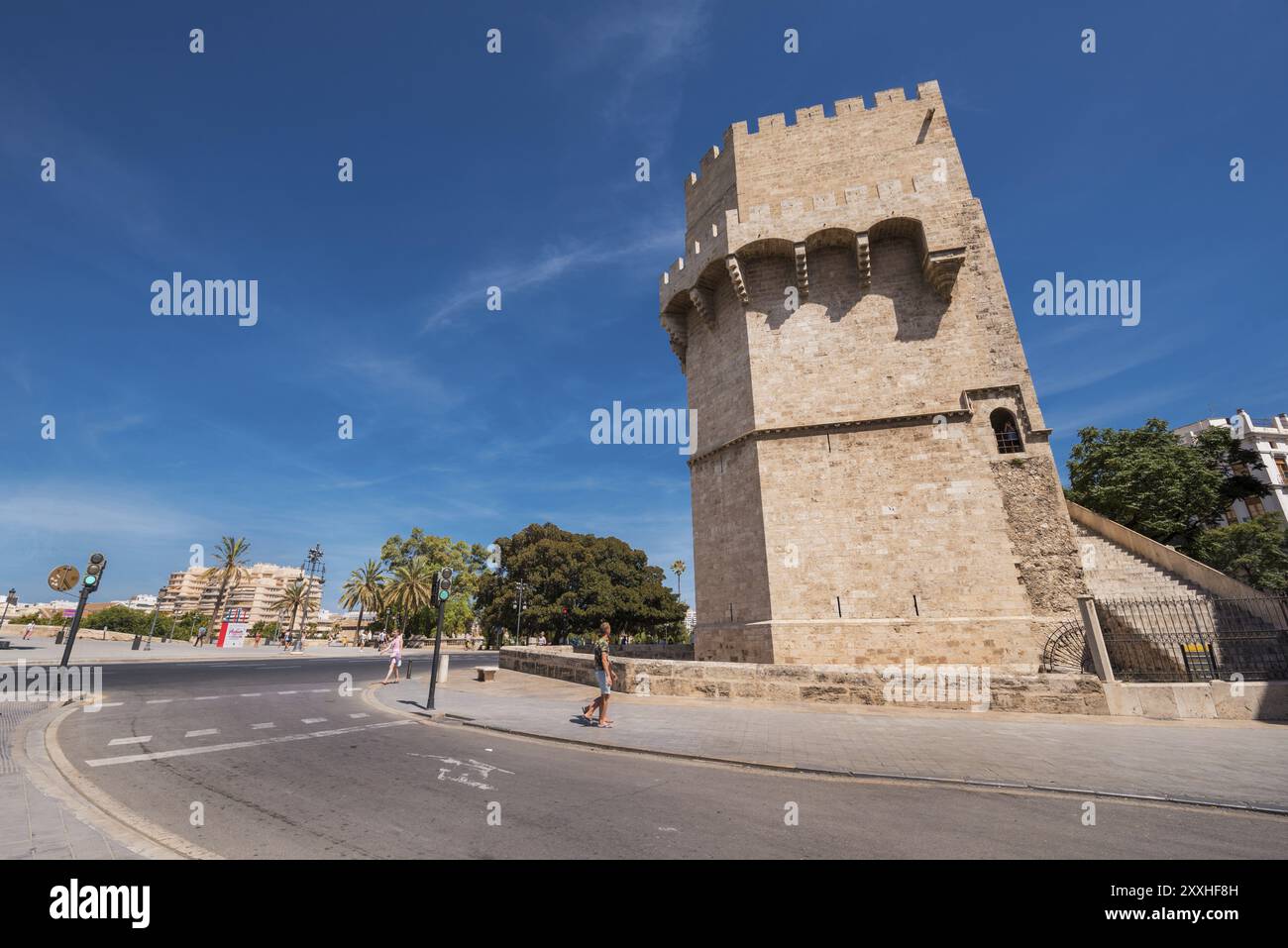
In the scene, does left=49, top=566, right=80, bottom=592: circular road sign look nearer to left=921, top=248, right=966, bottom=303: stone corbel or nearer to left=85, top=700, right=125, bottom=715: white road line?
left=85, top=700, right=125, bottom=715: white road line

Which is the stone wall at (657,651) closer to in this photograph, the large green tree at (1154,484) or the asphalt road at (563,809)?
the asphalt road at (563,809)

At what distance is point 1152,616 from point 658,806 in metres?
14.5

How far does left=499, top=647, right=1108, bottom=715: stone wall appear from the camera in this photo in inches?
380

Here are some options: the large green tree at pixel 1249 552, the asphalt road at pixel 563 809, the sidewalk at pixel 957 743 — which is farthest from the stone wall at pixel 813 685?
the large green tree at pixel 1249 552

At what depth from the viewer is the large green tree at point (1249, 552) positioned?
26438 mm

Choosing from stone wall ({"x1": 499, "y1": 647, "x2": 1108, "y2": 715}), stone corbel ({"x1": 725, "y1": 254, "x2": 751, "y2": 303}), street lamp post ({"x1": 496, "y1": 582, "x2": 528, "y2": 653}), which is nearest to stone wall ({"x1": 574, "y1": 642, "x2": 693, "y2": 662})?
stone wall ({"x1": 499, "y1": 647, "x2": 1108, "y2": 715})

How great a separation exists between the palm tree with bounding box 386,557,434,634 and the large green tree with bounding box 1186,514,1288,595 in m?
54.5

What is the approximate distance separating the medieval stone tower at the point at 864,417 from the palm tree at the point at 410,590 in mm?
38717

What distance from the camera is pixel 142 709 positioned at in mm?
9531

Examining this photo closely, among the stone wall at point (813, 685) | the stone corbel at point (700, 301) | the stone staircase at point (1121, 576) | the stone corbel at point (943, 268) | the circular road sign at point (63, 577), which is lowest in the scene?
the stone wall at point (813, 685)

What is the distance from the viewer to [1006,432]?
598 inches

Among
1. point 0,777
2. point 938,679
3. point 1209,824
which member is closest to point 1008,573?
point 938,679

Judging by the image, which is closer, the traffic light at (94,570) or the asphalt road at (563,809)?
the asphalt road at (563,809)

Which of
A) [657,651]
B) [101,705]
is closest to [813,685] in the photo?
[657,651]
